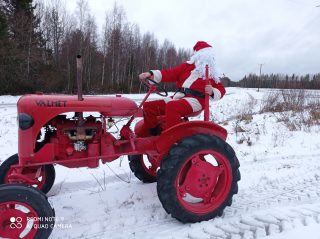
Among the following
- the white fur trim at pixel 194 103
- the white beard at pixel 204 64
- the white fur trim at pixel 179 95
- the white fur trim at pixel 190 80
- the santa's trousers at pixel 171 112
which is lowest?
the santa's trousers at pixel 171 112

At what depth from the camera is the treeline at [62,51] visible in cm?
2438

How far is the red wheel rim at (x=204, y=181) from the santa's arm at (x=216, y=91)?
0.70 metres

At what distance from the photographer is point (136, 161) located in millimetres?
4344

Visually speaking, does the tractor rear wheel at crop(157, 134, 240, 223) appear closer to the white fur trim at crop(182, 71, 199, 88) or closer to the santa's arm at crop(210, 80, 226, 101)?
the santa's arm at crop(210, 80, 226, 101)

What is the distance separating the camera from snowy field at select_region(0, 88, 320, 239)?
2.98 metres

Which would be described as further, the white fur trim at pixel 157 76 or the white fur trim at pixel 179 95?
the white fur trim at pixel 157 76

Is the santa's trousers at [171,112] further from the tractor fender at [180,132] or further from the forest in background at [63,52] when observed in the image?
the forest in background at [63,52]

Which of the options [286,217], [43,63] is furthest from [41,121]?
[43,63]

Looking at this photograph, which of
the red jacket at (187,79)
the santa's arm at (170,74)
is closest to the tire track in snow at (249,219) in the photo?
the red jacket at (187,79)

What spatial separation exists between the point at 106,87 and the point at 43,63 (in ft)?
20.6

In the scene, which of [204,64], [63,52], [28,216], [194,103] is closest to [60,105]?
[28,216]

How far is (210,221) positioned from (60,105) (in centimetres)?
194

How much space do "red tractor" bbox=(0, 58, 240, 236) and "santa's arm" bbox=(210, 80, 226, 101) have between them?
248 mm

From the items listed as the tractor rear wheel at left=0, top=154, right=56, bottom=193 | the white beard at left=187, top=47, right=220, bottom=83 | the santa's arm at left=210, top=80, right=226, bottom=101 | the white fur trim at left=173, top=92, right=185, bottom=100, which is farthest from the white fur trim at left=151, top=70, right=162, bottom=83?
the tractor rear wheel at left=0, top=154, right=56, bottom=193
